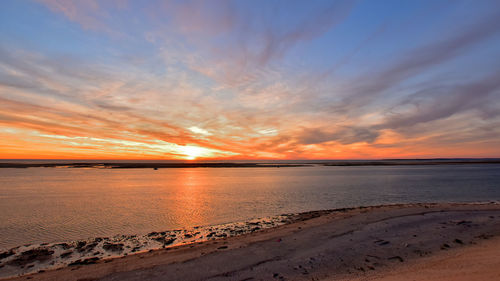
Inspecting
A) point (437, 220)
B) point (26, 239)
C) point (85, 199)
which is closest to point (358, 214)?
point (437, 220)

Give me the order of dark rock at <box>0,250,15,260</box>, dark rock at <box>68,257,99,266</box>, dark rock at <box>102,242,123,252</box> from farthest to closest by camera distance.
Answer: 1. dark rock at <box>102,242,123,252</box>
2. dark rock at <box>0,250,15,260</box>
3. dark rock at <box>68,257,99,266</box>

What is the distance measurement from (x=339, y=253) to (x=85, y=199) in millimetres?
31521

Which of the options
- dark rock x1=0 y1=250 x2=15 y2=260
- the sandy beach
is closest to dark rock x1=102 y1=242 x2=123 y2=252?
the sandy beach

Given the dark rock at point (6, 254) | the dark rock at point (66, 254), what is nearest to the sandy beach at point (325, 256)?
the dark rock at point (6, 254)

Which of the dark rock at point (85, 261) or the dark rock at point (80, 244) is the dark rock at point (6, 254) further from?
the dark rock at point (85, 261)

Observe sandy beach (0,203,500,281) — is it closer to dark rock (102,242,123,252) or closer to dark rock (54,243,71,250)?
dark rock (102,242,123,252)

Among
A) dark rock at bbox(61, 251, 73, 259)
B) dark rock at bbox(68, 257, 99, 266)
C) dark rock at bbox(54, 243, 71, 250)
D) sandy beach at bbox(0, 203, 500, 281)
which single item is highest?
sandy beach at bbox(0, 203, 500, 281)

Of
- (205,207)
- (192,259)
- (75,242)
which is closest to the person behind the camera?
(192,259)

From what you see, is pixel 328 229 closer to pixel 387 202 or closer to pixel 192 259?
pixel 192 259

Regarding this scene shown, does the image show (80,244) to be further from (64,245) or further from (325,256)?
(325,256)

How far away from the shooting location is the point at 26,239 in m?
15.8

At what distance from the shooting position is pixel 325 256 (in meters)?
11.6

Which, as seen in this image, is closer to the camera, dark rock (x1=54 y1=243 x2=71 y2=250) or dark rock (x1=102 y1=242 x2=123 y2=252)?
dark rock (x1=102 y1=242 x2=123 y2=252)

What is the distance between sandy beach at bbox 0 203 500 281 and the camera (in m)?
9.79
